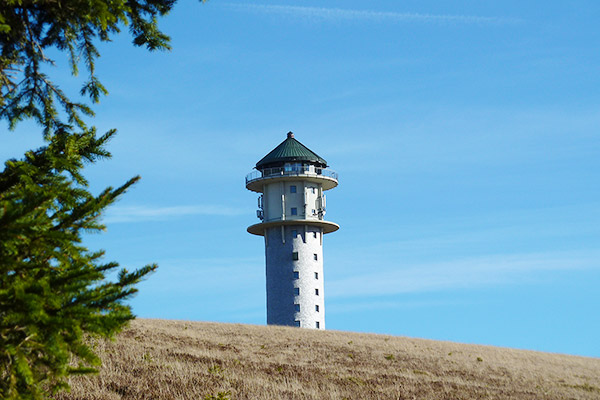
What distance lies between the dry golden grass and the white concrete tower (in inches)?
574

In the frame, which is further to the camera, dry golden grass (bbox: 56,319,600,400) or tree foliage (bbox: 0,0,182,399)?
dry golden grass (bbox: 56,319,600,400)

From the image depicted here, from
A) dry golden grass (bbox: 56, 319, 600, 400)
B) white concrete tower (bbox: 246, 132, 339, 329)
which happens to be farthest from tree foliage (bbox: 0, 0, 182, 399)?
white concrete tower (bbox: 246, 132, 339, 329)

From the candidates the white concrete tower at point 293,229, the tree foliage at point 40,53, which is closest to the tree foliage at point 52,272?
the tree foliage at point 40,53

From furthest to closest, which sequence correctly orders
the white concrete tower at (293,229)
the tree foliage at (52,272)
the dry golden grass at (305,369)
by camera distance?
the white concrete tower at (293,229) → the dry golden grass at (305,369) → the tree foliage at (52,272)

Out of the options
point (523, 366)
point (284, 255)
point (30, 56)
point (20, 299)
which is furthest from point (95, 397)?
point (284, 255)

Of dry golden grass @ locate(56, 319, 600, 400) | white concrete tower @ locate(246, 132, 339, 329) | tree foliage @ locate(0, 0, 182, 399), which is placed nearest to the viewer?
tree foliage @ locate(0, 0, 182, 399)

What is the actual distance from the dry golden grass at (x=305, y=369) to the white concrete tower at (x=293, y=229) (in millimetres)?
14573

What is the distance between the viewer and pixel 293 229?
51031mm

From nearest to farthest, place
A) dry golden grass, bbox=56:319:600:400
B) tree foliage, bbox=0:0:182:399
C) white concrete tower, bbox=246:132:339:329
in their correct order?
tree foliage, bbox=0:0:182:399 < dry golden grass, bbox=56:319:600:400 < white concrete tower, bbox=246:132:339:329

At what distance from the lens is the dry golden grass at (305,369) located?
17.6 metres

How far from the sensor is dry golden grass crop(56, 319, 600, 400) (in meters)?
17.6

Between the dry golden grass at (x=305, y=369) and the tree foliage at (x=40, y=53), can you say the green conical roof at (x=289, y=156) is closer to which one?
the dry golden grass at (x=305, y=369)

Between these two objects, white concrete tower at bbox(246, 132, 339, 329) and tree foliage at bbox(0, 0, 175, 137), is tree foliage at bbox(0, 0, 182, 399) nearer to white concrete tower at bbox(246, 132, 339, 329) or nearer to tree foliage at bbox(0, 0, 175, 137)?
tree foliage at bbox(0, 0, 175, 137)

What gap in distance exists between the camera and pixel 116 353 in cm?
2078
